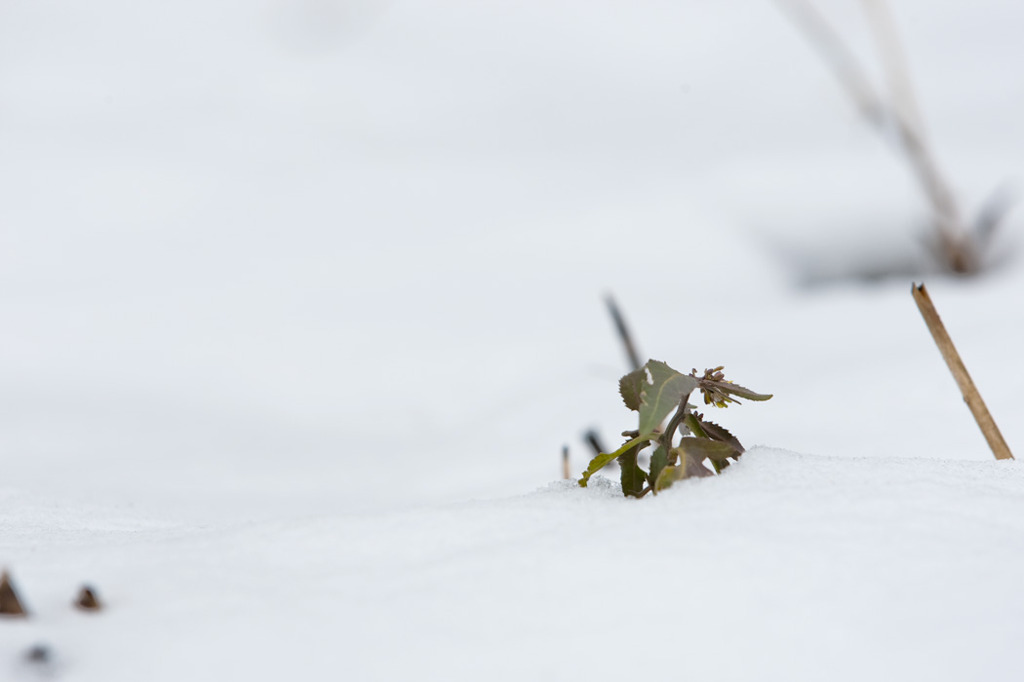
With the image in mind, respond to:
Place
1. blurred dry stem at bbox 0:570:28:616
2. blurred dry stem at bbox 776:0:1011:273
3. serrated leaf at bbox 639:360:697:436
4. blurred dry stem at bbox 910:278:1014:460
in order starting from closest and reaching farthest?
blurred dry stem at bbox 0:570:28:616 < serrated leaf at bbox 639:360:697:436 < blurred dry stem at bbox 910:278:1014:460 < blurred dry stem at bbox 776:0:1011:273

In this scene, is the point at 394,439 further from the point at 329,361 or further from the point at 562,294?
the point at 562,294

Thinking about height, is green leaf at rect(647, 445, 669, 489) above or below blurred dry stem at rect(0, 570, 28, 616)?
Result: above

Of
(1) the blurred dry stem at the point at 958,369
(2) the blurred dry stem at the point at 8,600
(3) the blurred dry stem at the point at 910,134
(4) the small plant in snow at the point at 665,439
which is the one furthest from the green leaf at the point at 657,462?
(3) the blurred dry stem at the point at 910,134

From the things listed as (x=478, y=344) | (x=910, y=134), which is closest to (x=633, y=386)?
(x=478, y=344)

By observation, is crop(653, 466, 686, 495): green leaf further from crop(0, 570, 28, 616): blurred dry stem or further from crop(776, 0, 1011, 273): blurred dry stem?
crop(776, 0, 1011, 273): blurred dry stem

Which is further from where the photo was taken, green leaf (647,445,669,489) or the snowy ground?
green leaf (647,445,669,489)

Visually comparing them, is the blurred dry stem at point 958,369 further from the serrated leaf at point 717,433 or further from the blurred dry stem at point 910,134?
the blurred dry stem at point 910,134

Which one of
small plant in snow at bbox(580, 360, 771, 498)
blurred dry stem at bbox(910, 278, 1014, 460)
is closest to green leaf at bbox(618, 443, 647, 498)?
small plant in snow at bbox(580, 360, 771, 498)
